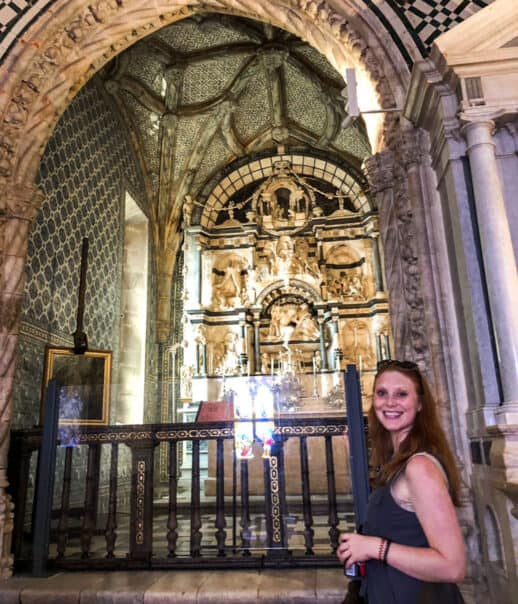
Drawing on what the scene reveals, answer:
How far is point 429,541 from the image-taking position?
113cm

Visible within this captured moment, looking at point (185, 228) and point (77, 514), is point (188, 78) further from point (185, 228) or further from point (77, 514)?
point (77, 514)

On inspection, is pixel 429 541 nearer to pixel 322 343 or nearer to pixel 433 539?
pixel 433 539

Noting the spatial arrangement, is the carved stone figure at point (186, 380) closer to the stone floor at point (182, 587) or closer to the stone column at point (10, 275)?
the stone column at point (10, 275)

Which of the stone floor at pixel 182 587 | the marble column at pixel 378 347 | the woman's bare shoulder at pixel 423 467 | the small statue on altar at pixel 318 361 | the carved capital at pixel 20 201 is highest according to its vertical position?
the carved capital at pixel 20 201

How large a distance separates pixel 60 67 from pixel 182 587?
460 centimetres

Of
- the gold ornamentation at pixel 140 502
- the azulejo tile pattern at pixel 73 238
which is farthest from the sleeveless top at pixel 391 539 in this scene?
the azulejo tile pattern at pixel 73 238

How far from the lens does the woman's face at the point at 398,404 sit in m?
1.34

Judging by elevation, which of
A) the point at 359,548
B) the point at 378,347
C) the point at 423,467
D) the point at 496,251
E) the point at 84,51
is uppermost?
the point at 84,51

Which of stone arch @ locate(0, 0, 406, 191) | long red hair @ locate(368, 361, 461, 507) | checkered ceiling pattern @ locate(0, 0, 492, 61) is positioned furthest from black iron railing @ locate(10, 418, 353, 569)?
checkered ceiling pattern @ locate(0, 0, 492, 61)

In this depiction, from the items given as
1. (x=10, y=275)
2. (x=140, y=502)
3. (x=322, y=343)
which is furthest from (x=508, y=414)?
(x=322, y=343)

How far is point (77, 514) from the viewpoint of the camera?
147 inches

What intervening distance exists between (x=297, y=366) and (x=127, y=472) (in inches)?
278

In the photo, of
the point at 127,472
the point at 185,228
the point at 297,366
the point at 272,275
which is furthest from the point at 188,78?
the point at 127,472

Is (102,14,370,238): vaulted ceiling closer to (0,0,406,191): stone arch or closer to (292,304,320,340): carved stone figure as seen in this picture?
(292,304,320,340): carved stone figure
